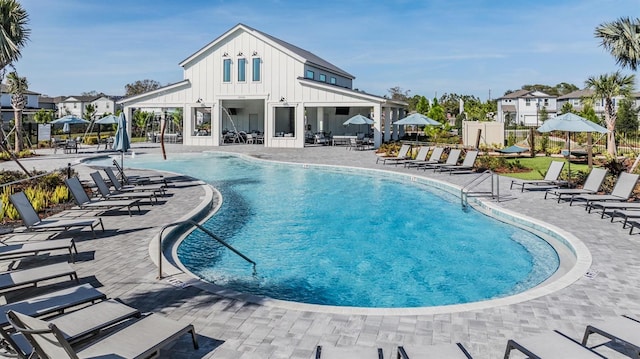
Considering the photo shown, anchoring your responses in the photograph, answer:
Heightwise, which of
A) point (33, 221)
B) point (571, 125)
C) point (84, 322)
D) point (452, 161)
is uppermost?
point (571, 125)

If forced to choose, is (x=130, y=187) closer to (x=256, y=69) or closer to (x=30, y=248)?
(x=30, y=248)

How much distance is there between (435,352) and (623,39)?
18820 millimetres

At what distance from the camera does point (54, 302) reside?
4.71m

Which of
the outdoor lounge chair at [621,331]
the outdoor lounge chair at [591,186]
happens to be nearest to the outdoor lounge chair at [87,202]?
the outdoor lounge chair at [621,331]

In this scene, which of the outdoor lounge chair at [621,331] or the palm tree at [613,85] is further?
the palm tree at [613,85]

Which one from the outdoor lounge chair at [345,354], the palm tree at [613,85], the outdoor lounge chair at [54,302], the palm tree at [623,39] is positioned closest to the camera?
the outdoor lounge chair at [345,354]

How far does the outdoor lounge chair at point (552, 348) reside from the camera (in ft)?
12.2

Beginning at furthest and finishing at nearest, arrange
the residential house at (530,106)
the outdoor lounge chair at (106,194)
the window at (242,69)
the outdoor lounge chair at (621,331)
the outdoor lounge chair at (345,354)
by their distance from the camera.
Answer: the residential house at (530,106) < the window at (242,69) < the outdoor lounge chair at (106,194) < the outdoor lounge chair at (621,331) < the outdoor lounge chair at (345,354)

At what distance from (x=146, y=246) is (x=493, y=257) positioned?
6727 mm

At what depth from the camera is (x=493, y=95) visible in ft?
344

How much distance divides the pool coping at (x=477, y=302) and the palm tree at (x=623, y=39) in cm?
953

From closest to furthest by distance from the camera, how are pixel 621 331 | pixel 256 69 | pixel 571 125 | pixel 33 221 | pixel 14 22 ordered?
pixel 621 331
pixel 33 221
pixel 571 125
pixel 14 22
pixel 256 69

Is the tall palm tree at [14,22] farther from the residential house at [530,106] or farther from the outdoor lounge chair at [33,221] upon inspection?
the residential house at [530,106]

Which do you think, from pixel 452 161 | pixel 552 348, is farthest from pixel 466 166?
pixel 552 348
